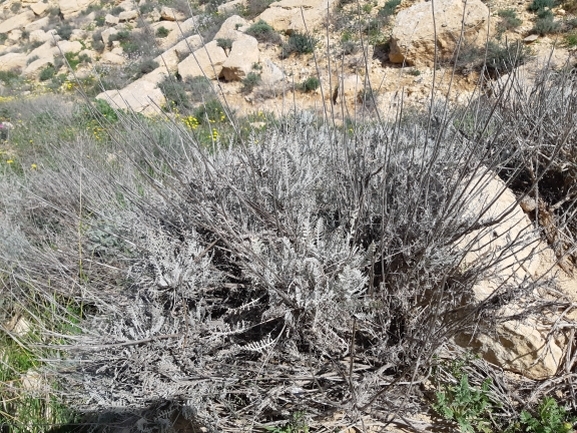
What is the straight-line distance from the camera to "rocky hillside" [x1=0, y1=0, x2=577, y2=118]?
7934 mm

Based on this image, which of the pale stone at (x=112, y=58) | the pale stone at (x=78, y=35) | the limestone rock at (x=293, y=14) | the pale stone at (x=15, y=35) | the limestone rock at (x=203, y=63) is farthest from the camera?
the pale stone at (x=15, y=35)

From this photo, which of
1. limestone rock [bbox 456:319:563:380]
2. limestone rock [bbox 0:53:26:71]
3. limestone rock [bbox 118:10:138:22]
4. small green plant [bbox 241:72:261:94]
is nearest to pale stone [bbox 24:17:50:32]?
limestone rock [bbox 0:53:26:71]

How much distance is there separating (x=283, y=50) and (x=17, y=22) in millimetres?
19335

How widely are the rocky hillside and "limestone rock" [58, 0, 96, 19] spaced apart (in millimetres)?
1473

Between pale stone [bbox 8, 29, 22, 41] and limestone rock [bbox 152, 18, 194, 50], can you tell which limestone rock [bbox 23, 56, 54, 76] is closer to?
limestone rock [bbox 152, 18, 194, 50]

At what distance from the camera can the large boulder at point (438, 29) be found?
8609 millimetres

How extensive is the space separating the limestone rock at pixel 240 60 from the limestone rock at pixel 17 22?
1802cm

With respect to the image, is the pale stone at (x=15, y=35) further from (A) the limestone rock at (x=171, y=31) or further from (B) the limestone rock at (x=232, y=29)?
(B) the limestone rock at (x=232, y=29)

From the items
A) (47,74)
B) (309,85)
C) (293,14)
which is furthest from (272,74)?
(47,74)

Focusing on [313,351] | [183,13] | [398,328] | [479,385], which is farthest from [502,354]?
[183,13]

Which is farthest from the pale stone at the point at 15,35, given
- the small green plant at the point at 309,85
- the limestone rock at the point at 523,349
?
the limestone rock at the point at 523,349

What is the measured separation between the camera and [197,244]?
192 cm

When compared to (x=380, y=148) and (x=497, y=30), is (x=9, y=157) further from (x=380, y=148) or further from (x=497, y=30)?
(x=497, y=30)

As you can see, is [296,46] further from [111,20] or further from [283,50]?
[111,20]
